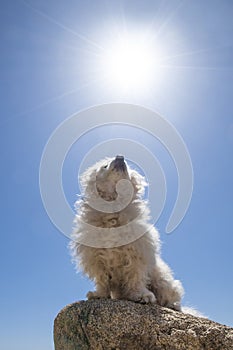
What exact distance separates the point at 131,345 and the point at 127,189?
3.08 meters

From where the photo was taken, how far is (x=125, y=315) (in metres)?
6.00

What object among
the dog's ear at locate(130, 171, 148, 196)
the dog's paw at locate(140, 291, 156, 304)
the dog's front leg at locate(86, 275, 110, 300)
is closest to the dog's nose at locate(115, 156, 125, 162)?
the dog's ear at locate(130, 171, 148, 196)

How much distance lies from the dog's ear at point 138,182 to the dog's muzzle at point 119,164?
0.38 meters

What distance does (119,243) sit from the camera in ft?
23.2

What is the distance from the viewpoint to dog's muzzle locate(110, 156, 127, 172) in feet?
25.4

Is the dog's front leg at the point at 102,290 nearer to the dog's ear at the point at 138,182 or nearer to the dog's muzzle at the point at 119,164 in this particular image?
the dog's ear at the point at 138,182

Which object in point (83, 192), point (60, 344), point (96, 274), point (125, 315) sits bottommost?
point (60, 344)

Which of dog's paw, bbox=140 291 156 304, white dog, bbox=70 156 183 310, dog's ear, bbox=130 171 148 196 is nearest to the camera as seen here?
dog's paw, bbox=140 291 156 304

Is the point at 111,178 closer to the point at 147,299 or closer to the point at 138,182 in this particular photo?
the point at 138,182

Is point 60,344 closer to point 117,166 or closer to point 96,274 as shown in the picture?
point 96,274

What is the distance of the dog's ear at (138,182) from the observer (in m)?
8.03

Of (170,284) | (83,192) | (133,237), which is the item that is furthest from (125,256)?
(83,192)

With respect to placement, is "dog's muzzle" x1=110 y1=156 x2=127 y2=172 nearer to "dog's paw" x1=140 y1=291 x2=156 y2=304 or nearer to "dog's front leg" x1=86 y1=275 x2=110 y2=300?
"dog's front leg" x1=86 y1=275 x2=110 y2=300

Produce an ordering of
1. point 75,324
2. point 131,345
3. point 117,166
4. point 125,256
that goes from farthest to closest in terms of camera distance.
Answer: point 117,166
point 125,256
point 75,324
point 131,345
